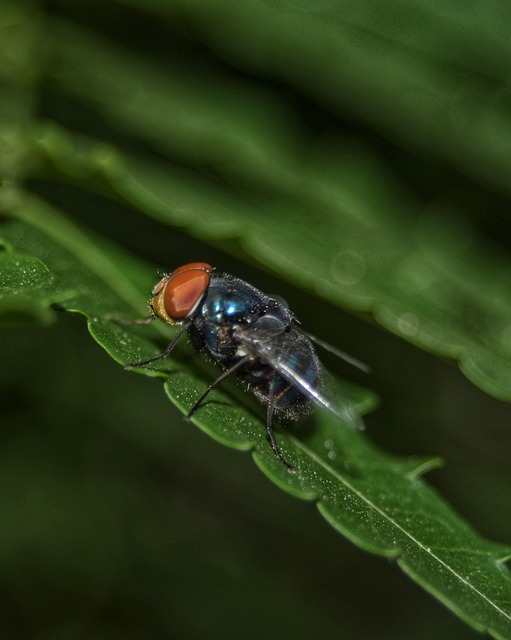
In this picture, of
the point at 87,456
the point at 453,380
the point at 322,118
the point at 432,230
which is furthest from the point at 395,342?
the point at 87,456

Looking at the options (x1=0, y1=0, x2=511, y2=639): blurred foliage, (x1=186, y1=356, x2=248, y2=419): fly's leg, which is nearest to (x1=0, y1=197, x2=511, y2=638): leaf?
(x1=186, y1=356, x2=248, y2=419): fly's leg

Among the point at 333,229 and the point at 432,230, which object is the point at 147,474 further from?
the point at 432,230

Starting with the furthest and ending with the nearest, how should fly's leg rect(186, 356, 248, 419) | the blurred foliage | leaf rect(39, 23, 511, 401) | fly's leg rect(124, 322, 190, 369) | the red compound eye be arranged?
the blurred foliage → the red compound eye → leaf rect(39, 23, 511, 401) → fly's leg rect(124, 322, 190, 369) → fly's leg rect(186, 356, 248, 419)

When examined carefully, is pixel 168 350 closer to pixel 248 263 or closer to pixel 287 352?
pixel 287 352

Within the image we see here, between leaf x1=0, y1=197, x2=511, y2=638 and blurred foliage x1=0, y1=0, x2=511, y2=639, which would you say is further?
blurred foliage x1=0, y1=0, x2=511, y2=639

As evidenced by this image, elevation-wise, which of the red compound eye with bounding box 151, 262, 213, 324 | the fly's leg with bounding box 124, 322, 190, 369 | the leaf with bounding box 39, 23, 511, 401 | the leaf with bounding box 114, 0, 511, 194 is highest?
the leaf with bounding box 114, 0, 511, 194

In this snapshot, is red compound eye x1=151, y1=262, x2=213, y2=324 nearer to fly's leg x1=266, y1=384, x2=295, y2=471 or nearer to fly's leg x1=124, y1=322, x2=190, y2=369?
fly's leg x1=124, y1=322, x2=190, y2=369

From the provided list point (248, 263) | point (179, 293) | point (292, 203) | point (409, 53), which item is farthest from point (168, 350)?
point (409, 53)
